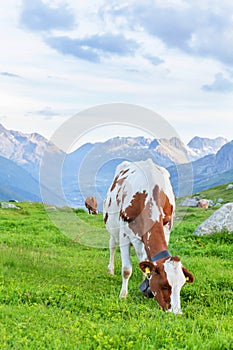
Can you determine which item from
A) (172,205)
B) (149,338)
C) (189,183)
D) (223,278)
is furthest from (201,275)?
(149,338)

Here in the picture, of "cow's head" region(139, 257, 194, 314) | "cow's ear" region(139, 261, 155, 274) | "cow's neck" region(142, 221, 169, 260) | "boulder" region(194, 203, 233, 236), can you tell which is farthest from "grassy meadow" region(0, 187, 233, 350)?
"cow's neck" region(142, 221, 169, 260)

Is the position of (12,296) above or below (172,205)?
below

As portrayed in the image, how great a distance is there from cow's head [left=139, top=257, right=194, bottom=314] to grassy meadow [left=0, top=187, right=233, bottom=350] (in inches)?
11.6

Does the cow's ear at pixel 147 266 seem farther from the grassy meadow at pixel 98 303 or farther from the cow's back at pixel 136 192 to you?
the cow's back at pixel 136 192

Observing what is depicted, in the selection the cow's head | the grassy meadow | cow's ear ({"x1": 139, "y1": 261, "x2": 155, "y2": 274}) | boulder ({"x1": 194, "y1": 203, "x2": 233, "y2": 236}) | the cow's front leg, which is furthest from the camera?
boulder ({"x1": 194, "y1": 203, "x2": 233, "y2": 236})

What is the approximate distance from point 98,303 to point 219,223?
11685mm

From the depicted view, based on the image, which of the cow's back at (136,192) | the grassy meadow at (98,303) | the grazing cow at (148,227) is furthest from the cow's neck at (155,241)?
the grassy meadow at (98,303)

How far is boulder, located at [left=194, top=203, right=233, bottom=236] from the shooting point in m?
19.7

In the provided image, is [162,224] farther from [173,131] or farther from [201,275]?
[173,131]

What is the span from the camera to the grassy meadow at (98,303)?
6.40 meters

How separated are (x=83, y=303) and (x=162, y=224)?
9.05ft

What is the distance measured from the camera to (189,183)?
48.9 ft

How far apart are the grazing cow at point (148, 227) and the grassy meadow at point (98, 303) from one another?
0.46 m

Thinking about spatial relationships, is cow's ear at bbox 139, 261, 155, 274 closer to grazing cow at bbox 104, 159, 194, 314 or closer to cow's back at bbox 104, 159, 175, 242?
grazing cow at bbox 104, 159, 194, 314
